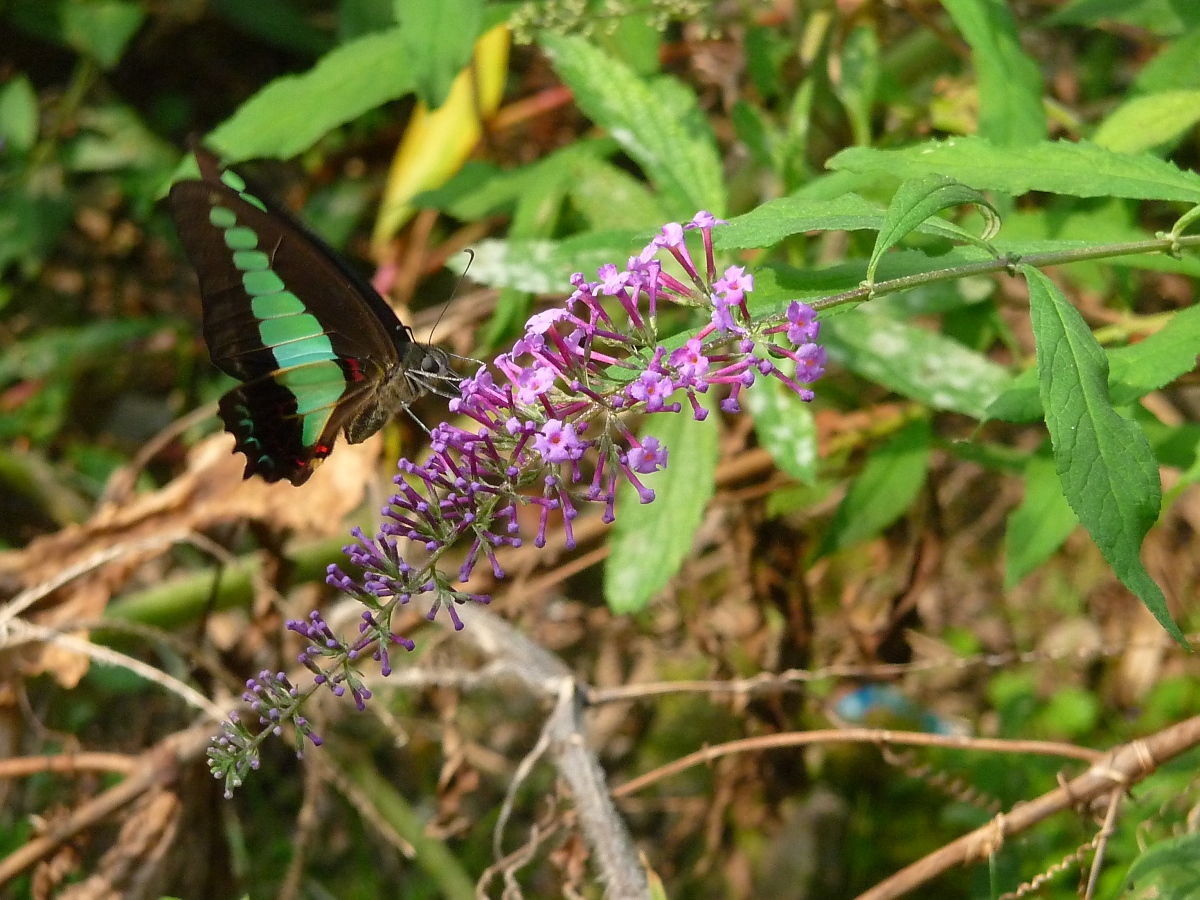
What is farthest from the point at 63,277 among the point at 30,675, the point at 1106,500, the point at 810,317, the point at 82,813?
the point at 1106,500

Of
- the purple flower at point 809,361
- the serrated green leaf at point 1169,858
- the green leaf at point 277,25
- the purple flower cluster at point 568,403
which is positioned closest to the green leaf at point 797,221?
the purple flower cluster at point 568,403

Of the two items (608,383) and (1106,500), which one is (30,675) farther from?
(1106,500)

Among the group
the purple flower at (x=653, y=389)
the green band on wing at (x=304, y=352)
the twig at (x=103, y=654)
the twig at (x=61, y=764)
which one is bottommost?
the twig at (x=61, y=764)

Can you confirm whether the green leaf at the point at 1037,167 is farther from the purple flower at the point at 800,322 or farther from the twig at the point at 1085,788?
the twig at the point at 1085,788

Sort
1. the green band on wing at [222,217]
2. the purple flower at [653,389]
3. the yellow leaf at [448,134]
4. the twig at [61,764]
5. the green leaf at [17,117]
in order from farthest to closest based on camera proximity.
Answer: the green leaf at [17,117], the yellow leaf at [448,134], the twig at [61,764], the green band on wing at [222,217], the purple flower at [653,389]

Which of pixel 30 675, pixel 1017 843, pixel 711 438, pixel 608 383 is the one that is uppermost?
pixel 608 383

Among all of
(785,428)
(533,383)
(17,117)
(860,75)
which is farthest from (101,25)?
(533,383)

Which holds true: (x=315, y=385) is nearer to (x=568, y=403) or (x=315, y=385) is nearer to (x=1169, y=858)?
(x=568, y=403)

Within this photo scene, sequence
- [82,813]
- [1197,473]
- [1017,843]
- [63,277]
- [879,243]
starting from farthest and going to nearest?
[63,277] < [82,813] < [1017,843] < [1197,473] < [879,243]
